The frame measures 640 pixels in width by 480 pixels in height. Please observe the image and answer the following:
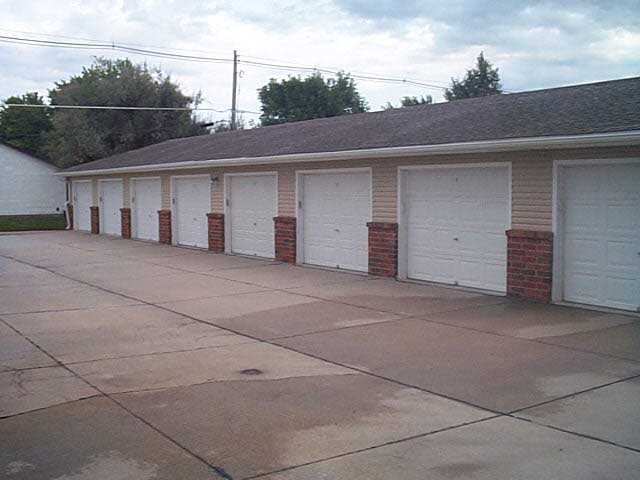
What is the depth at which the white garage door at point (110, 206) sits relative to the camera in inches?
1061

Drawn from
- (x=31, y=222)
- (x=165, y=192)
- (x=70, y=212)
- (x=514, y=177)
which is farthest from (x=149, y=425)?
(x=31, y=222)

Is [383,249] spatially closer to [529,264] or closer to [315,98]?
[529,264]

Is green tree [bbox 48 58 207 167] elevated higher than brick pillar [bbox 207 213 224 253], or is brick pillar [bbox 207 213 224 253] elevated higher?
green tree [bbox 48 58 207 167]

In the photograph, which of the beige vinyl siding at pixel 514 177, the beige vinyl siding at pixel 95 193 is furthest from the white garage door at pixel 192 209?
the beige vinyl siding at pixel 95 193

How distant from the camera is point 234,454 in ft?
17.0

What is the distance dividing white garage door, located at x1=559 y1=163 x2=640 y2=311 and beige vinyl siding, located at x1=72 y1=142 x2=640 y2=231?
24 centimetres

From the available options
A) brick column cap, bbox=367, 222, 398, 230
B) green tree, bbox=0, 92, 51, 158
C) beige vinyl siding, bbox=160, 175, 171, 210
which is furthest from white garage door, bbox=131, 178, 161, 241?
green tree, bbox=0, 92, 51, 158

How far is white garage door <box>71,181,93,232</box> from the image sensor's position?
2998 cm

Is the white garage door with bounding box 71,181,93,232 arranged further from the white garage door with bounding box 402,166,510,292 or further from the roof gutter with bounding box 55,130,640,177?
the white garage door with bounding box 402,166,510,292

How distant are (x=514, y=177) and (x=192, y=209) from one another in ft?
39.3

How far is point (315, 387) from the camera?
22.8 feet

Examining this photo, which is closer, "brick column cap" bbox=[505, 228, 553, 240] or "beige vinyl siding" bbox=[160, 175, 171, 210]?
"brick column cap" bbox=[505, 228, 553, 240]

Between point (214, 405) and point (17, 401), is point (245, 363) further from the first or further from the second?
point (17, 401)

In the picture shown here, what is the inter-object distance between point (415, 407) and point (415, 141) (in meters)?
7.77
